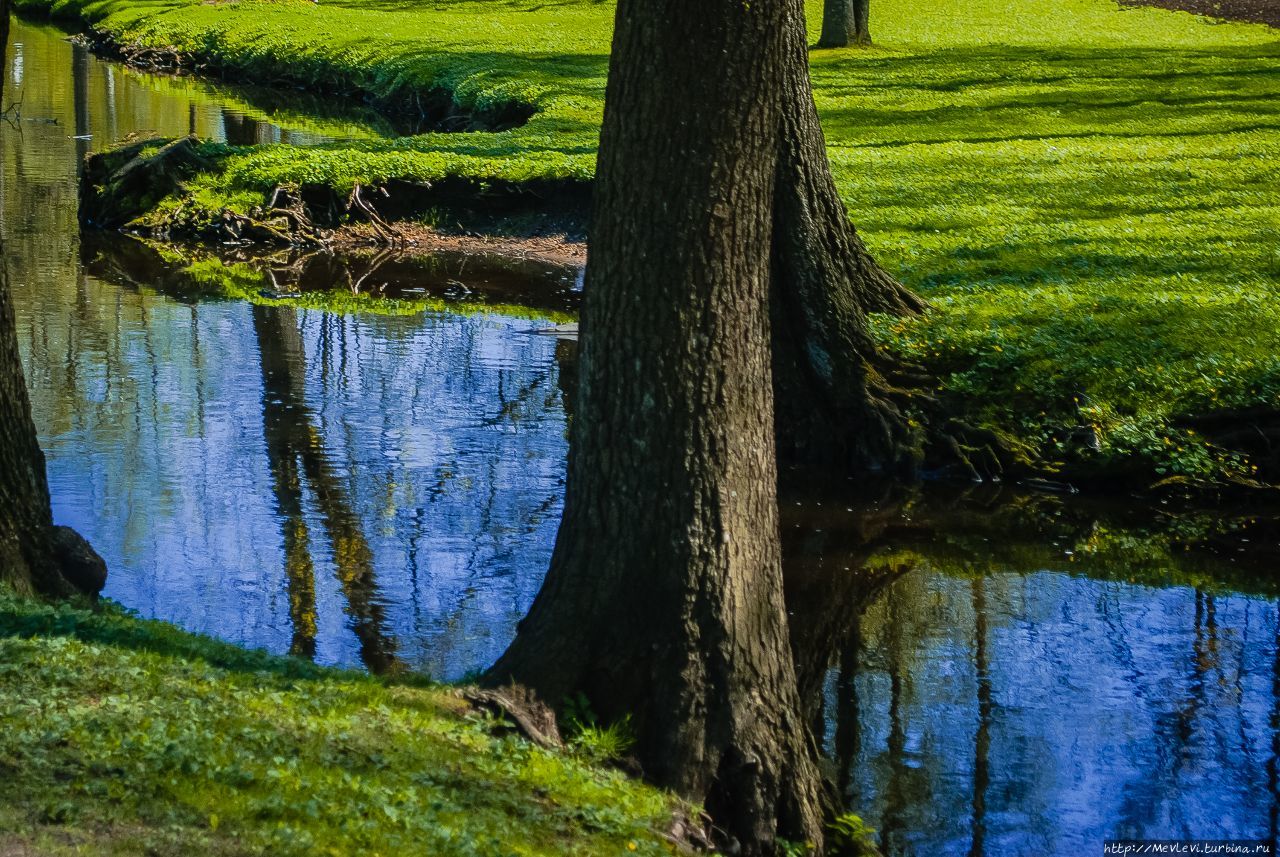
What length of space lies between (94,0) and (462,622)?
5333cm

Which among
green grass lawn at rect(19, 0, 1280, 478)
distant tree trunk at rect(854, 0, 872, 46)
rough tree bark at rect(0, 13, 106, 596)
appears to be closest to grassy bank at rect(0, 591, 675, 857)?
rough tree bark at rect(0, 13, 106, 596)

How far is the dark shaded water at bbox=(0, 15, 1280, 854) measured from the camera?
724cm

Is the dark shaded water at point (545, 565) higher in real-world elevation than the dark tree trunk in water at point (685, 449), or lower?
lower

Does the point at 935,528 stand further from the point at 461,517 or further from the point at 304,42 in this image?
the point at 304,42

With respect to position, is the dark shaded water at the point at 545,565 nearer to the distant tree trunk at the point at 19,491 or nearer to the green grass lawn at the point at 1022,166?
the distant tree trunk at the point at 19,491

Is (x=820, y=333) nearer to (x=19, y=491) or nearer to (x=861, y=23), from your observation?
(x=19, y=491)

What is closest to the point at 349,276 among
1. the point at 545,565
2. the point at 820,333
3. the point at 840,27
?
the point at 820,333

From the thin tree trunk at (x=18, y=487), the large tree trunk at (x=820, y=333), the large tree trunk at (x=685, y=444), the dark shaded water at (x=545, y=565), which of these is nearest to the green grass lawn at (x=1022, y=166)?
the large tree trunk at (x=685, y=444)

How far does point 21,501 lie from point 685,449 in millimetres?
3513

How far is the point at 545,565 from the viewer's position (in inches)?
376

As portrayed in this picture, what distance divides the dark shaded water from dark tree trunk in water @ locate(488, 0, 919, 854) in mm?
1139

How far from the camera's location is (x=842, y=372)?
11664 millimetres

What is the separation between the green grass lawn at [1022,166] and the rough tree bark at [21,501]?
12.1 ft

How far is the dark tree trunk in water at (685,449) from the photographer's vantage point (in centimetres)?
599
